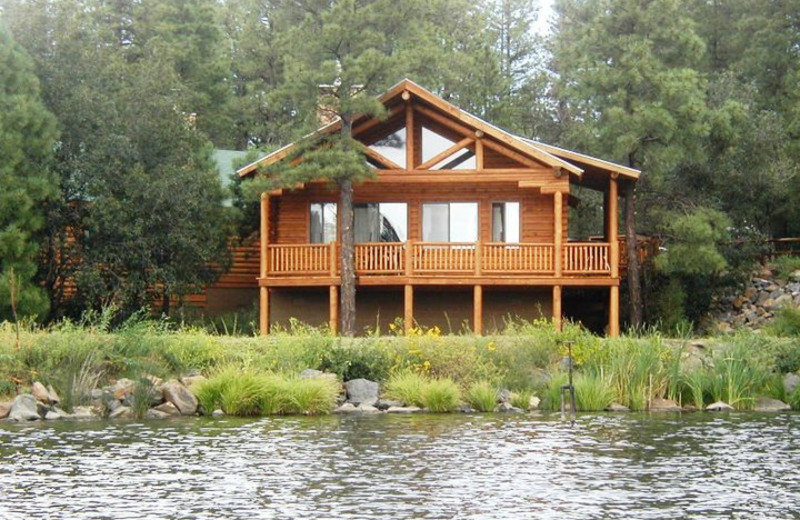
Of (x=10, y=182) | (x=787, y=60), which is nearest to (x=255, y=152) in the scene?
(x=10, y=182)

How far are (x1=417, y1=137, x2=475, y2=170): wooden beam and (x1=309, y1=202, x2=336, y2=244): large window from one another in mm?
3475

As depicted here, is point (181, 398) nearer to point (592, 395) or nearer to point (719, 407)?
point (592, 395)

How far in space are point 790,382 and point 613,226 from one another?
9.71m

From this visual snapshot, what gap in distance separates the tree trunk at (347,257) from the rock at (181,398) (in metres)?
10.4

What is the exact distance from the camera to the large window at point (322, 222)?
1578 inches

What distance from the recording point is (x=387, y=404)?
27891 mm

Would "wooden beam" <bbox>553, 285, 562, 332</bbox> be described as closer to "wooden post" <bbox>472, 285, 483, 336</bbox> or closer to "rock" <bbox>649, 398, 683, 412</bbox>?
"wooden post" <bbox>472, 285, 483, 336</bbox>

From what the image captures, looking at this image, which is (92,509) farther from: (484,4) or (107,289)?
(484,4)

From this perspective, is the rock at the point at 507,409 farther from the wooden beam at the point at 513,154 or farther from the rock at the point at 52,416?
the wooden beam at the point at 513,154

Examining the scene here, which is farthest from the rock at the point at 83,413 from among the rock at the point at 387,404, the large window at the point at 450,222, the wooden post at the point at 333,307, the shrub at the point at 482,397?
the large window at the point at 450,222

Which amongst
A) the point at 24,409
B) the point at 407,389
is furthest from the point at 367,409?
the point at 24,409

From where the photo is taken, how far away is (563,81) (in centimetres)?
5047

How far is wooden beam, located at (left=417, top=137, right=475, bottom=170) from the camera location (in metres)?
37.7

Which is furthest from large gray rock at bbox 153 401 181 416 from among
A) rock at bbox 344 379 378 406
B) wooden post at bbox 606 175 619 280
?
wooden post at bbox 606 175 619 280
